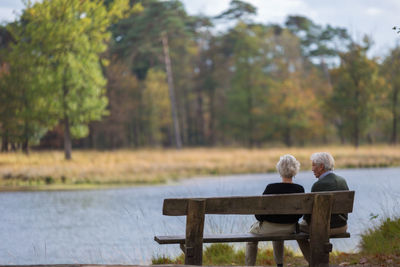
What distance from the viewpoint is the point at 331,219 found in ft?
16.5

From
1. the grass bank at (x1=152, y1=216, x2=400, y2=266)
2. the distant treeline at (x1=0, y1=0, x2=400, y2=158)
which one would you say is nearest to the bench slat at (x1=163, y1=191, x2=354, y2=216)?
the grass bank at (x1=152, y1=216, x2=400, y2=266)

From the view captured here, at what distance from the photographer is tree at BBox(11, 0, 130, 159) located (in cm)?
2670

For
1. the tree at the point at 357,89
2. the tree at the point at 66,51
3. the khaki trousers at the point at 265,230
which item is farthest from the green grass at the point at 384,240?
the tree at the point at 357,89

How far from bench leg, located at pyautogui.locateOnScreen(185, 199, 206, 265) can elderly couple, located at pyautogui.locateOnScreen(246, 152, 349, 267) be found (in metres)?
0.61

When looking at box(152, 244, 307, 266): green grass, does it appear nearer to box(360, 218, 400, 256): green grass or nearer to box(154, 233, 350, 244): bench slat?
box(360, 218, 400, 256): green grass

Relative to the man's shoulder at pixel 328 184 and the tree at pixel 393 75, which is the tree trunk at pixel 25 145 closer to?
the tree at pixel 393 75

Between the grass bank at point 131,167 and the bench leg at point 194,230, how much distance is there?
1532 centimetres

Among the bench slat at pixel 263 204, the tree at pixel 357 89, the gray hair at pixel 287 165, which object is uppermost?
the tree at pixel 357 89

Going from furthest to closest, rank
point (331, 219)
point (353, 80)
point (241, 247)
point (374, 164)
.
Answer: point (353, 80) → point (374, 164) → point (241, 247) → point (331, 219)

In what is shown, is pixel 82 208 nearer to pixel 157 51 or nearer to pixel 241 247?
pixel 241 247

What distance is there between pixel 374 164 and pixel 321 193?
2282cm

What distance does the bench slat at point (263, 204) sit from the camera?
4.43 meters

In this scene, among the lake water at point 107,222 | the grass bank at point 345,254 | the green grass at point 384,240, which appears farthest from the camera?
the lake water at point 107,222

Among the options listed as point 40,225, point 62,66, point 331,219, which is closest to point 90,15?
point 62,66
